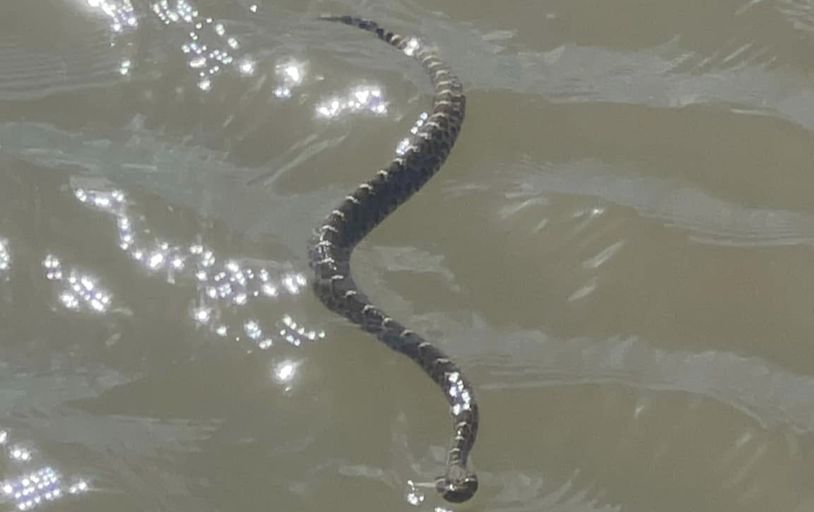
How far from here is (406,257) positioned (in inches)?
308

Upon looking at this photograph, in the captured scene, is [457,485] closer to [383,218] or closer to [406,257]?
[406,257]

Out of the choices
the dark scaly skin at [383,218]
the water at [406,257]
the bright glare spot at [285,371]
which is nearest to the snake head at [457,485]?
the dark scaly skin at [383,218]

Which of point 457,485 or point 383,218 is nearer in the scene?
point 457,485

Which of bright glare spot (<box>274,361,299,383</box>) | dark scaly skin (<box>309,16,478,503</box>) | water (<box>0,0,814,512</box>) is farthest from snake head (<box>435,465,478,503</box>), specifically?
bright glare spot (<box>274,361,299,383</box>)

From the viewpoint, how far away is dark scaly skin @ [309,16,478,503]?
6.80 meters

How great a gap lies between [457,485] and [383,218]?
1914 mm

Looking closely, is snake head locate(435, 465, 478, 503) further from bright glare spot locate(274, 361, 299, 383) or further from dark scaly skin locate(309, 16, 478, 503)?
bright glare spot locate(274, 361, 299, 383)

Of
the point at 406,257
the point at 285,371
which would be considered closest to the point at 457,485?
the point at 285,371

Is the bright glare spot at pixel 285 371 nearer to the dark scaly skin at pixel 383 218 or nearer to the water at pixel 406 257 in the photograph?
the water at pixel 406 257

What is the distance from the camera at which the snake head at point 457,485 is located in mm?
6516

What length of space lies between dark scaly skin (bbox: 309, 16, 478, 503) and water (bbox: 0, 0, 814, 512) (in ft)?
0.26

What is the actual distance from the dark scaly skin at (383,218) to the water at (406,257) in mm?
80

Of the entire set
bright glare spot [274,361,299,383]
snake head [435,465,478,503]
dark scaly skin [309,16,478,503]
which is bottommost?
bright glare spot [274,361,299,383]

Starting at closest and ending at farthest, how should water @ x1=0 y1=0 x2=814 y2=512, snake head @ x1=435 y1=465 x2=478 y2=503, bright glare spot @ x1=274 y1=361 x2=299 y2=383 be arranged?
1. snake head @ x1=435 y1=465 x2=478 y2=503
2. water @ x1=0 y1=0 x2=814 y2=512
3. bright glare spot @ x1=274 y1=361 x2=299 y2=383
